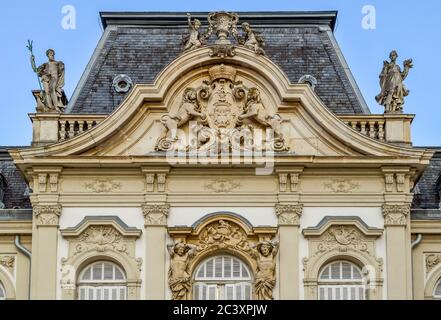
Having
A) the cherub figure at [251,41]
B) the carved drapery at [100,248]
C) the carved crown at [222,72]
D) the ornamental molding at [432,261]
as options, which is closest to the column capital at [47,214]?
the carved drapery at [100,248]

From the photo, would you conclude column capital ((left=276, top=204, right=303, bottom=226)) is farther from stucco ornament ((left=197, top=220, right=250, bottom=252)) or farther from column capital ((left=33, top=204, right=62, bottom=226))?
column capital ((left=33, top=204, right=62, bottom=226))

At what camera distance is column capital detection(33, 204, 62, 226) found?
159 ft

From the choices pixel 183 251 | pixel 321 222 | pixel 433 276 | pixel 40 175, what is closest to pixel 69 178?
pixel 40 175

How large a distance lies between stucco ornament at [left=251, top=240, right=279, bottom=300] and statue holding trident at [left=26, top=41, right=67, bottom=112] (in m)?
7.14

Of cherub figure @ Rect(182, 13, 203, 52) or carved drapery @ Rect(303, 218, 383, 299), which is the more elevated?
cherub figure @ Rect(182, 13, 203, 52)

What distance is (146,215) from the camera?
48.6m

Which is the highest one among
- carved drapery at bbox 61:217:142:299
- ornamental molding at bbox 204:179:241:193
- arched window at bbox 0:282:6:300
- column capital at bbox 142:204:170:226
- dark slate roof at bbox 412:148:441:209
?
dark slate roof at bbox 412:148:441:209

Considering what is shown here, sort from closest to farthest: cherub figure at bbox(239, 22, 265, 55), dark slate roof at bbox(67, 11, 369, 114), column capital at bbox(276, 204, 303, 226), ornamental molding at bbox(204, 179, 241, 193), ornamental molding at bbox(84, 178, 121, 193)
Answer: column capital at bbox(276, 204, 303, 226), ornamental molding at bbox(204, 179, 241, 193), ornamental molding at bbox(84, 178, 121, 193), cherub figure at bbox(239, 22, 265, 55), dark slate roof at bbox(67, 11, 369, 114)

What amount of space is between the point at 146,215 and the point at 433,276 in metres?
8.47

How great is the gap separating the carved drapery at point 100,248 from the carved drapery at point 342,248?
4789 millimetres

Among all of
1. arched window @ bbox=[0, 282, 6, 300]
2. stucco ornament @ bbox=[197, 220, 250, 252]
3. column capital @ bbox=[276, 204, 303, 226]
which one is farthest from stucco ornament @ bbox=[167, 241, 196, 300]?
arched window @ bbox=[0, 282, 6, 300]

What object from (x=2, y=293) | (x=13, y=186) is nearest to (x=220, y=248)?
(x=2, y=293)

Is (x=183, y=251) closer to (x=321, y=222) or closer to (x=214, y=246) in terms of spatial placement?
(x=214, y=246)

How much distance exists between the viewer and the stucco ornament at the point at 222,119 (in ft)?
161
